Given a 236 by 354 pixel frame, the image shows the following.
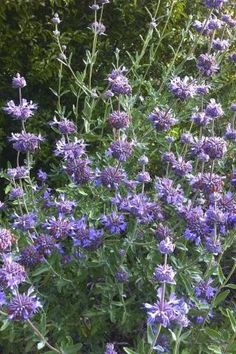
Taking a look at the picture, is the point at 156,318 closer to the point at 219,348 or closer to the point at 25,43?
the point at 219,348

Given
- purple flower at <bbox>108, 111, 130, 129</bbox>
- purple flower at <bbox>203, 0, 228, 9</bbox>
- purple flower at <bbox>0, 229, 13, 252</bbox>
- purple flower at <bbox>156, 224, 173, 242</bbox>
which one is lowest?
purple flower at <bbox>156, 224, 173, 242</bbox>

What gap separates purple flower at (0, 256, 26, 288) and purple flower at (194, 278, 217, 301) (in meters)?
0.79

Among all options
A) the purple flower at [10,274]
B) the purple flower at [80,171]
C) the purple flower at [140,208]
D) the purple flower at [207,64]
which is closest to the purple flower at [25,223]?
the purple flower at [80,171]

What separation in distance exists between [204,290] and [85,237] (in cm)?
53

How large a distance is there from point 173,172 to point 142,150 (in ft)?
0.98

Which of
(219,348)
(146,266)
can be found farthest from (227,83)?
(219,348)

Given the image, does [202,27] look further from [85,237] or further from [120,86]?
[85,237]

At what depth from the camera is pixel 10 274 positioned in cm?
200

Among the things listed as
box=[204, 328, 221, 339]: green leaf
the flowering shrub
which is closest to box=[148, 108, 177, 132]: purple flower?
the flowering shrub

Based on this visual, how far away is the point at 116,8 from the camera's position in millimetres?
3916

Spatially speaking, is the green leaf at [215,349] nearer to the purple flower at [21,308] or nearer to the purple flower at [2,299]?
the purple flower at [21,308]

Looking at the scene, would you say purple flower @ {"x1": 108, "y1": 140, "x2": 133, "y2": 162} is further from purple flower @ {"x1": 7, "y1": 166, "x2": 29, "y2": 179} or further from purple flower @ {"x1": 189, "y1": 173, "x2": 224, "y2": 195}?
purple flower @ {"x1": 7, "y1": 166, "x2": 29, "y2": 179}

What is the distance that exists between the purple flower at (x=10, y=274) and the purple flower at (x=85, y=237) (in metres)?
0.42

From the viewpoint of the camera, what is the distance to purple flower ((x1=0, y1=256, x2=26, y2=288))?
1.98 metres
